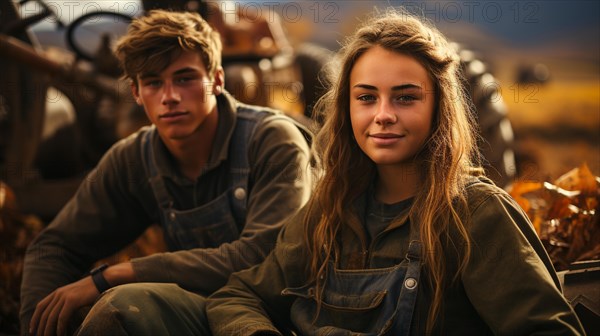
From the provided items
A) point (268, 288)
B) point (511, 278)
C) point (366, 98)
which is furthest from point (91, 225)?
point (511, 278)

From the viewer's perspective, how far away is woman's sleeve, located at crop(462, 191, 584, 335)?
2.00m

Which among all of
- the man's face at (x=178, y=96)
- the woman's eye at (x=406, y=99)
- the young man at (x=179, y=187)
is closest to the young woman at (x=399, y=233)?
the woman's eye at (x=406, y=99)

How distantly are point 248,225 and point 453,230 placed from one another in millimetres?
1046

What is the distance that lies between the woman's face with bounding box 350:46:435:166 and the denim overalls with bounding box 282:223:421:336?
11.3 inches

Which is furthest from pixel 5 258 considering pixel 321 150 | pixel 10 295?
pixel 321 150

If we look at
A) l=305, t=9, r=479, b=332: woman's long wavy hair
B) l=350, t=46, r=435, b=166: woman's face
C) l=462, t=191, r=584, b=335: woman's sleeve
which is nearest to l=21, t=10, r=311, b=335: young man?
l=305, t=9, r=479, b=332: woman's long wavy hair

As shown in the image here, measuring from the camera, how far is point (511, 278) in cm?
207

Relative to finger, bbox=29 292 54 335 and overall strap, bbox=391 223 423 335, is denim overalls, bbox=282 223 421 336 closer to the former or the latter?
overall strap, bbox=391 223 423 335

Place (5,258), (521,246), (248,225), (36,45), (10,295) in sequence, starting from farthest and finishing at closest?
(36,45) < (5,258) < (10,295) < (248,225) < (521,246)

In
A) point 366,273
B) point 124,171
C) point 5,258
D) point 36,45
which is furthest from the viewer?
point 36,45

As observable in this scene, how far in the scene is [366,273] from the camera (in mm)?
2369

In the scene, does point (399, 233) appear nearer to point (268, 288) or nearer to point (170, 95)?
point (268, 288)

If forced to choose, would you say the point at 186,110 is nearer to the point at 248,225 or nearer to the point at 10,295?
the point at 248,225

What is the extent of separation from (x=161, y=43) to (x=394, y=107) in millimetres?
1231
